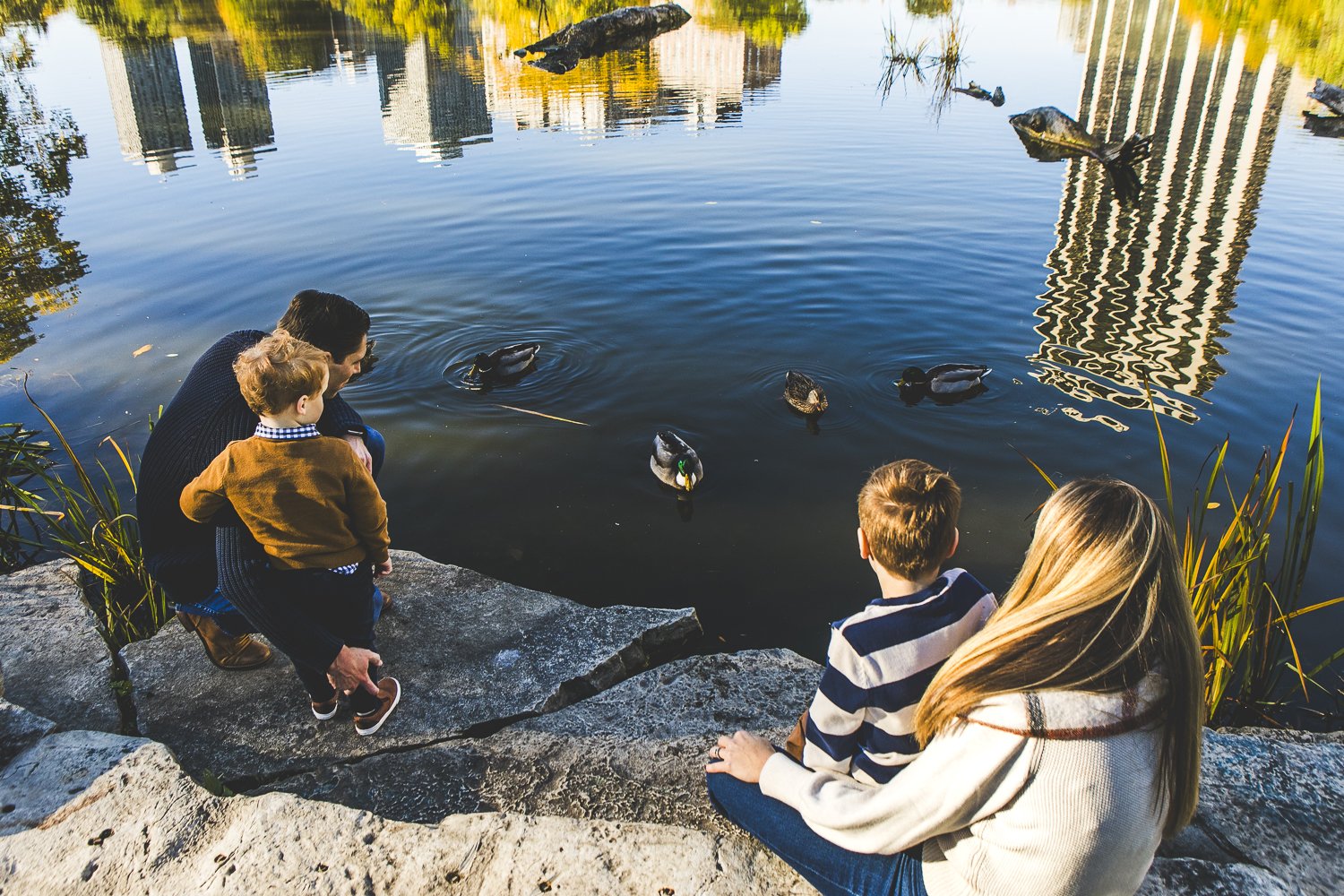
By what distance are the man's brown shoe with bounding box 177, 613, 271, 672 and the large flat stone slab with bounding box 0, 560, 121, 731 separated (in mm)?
490

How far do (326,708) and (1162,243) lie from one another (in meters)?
13.5

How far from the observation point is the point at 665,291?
10945 mm

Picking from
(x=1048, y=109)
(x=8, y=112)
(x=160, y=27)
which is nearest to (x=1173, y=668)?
(x=1048, y=109)

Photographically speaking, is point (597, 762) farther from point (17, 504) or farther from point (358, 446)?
point (17, 504)

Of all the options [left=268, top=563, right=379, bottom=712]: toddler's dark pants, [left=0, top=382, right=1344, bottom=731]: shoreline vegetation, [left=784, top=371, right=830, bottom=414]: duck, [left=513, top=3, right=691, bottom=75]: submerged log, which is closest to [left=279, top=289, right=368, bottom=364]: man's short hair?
[left=268, top=563, right=379, bottom=712]: toddler's dark pants

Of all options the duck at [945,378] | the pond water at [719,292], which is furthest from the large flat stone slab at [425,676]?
the duck at [945,378]

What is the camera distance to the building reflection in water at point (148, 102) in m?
19.0

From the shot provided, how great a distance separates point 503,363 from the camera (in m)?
8.41

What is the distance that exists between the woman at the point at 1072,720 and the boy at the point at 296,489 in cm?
235

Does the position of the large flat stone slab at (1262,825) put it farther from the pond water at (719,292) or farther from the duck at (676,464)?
the duck at (676,464)

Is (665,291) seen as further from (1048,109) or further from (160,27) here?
(160,27)

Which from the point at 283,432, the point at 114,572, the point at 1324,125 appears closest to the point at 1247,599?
the point at 283,432

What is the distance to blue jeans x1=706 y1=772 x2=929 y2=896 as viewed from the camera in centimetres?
238

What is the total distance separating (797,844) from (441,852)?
4.12 ft
